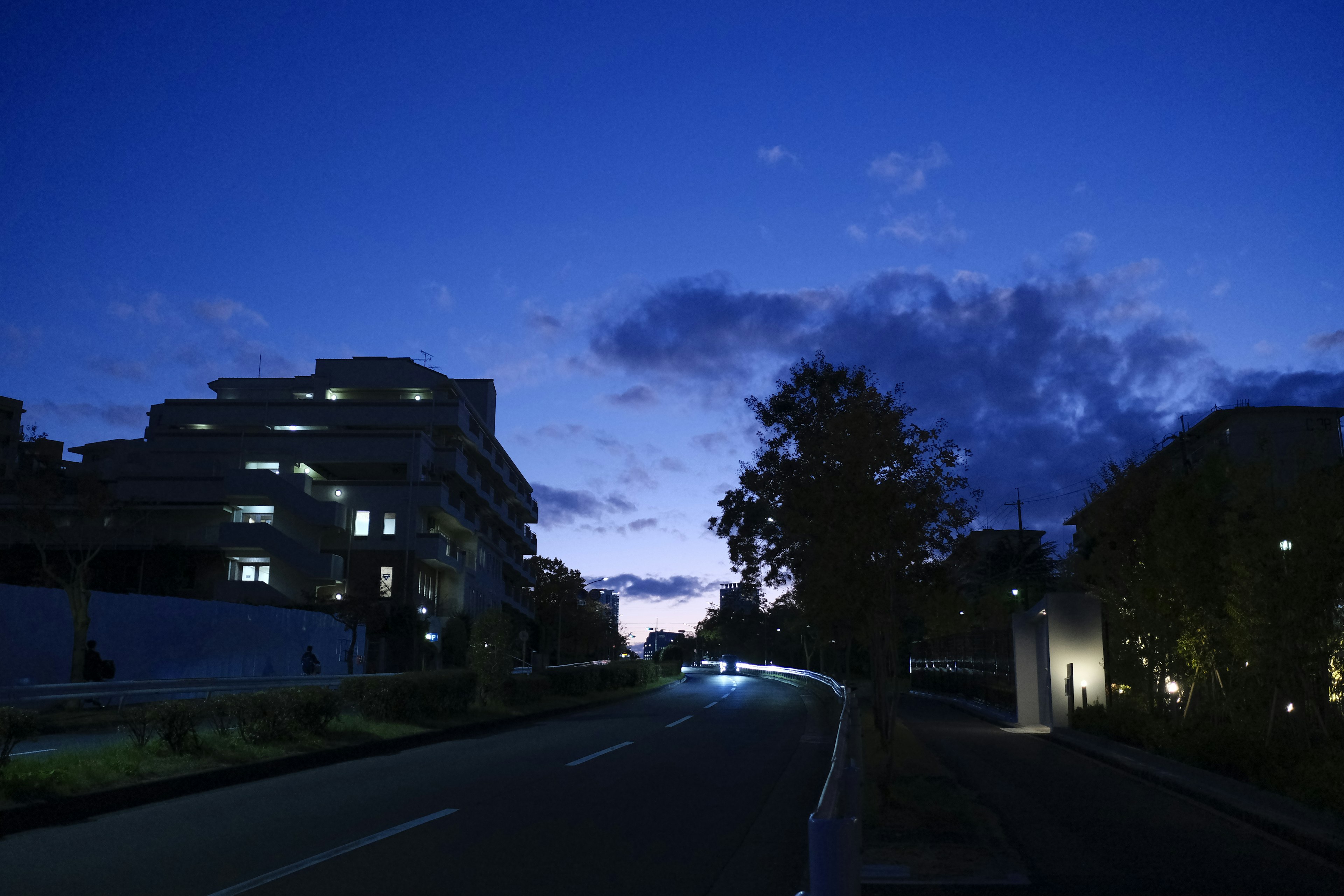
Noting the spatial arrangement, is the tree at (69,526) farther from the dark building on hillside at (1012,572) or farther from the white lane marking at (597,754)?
the dark building on hillside at (1012,572)

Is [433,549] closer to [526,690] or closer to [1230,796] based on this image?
[526,690]

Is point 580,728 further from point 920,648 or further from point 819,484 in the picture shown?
point 920,648

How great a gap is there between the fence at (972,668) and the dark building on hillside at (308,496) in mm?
25039

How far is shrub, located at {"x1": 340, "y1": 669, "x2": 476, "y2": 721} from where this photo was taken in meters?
20.4

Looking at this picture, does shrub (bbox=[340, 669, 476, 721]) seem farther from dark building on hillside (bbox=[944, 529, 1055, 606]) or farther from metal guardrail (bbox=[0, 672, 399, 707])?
dark building on hillside (bbox=[944, 529, 1055, 606])

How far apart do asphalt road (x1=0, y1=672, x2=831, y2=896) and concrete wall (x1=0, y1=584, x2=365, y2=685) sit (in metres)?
Result: 12.6

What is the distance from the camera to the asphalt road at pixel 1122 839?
25.8 feet

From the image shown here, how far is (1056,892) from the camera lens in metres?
7.47

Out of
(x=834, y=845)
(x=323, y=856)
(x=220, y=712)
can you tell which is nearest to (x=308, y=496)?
(x=220, y=712)

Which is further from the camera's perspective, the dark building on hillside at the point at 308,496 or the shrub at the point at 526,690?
the dark building on hillside at the point at 308,496

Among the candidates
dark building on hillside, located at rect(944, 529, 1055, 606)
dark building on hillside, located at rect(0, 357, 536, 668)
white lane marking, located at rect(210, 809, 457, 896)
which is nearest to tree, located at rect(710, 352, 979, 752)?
white lane marking, located at rect(210, 809, 457, 896)

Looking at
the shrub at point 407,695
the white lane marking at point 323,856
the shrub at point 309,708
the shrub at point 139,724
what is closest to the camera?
the white lane marking at point 323,856

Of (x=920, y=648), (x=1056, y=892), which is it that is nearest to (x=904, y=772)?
(x=1056, y=892)

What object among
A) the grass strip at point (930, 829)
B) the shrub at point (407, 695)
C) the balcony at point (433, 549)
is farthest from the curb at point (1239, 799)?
the balcony at point (433, 549)
